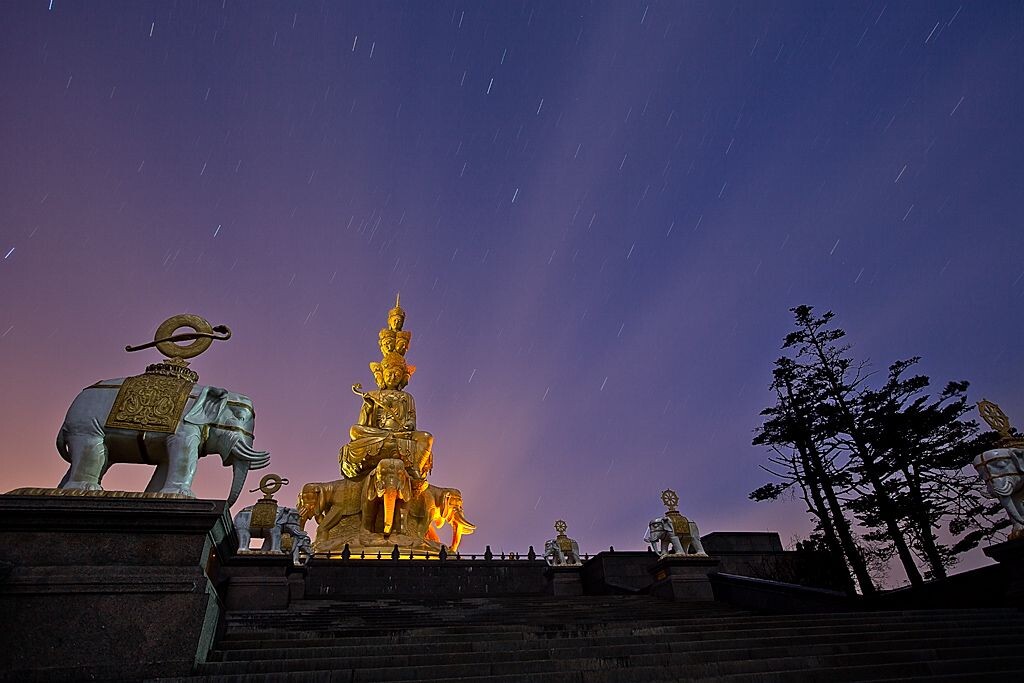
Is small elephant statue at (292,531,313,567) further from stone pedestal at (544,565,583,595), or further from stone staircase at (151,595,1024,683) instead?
stone pedestal at (544,565,583,595)

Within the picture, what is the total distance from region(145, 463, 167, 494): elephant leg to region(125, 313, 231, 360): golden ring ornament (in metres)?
1.18

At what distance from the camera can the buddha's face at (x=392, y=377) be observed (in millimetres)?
22641

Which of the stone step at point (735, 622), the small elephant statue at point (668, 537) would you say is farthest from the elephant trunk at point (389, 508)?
the stone step at point (735, 622)

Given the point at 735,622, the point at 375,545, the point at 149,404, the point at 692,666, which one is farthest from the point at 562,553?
the point at 149,404

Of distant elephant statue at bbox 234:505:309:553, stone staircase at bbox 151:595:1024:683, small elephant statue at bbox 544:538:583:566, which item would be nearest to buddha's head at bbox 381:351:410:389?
small elephant statue at bbox 544:538:583:566

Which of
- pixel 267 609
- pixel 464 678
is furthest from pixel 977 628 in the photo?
pixel 267 609

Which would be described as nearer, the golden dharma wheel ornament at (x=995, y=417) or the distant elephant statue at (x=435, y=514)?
the golden dharma wheel ornament at (x=995, y=417)

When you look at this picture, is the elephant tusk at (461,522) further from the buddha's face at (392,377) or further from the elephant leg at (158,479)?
the elephant leg at (158,479)

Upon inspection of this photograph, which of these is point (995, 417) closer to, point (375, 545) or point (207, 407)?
point (207, 407)

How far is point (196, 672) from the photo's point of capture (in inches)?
162

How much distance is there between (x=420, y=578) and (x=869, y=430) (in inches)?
573

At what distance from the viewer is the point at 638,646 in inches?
215

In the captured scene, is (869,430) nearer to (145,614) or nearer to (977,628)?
(977,628)

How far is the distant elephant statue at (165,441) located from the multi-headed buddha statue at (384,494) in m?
11.8
